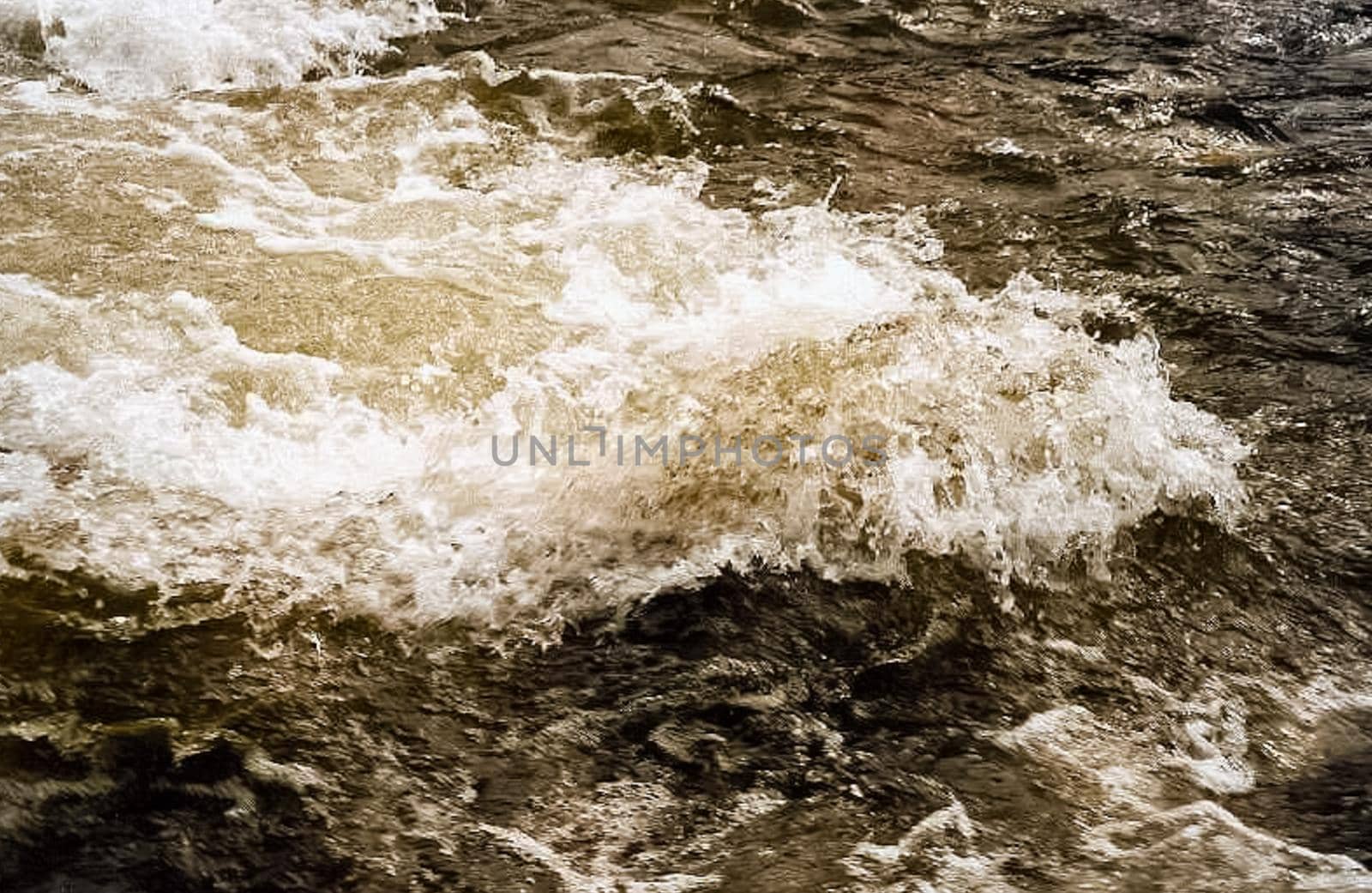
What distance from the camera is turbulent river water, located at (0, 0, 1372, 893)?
2477mm

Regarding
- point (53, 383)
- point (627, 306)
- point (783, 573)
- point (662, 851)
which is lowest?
point (662, 851)

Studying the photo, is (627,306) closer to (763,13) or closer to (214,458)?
(214,458)

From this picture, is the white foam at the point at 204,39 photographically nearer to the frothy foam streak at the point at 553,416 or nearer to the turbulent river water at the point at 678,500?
the turbulent river water at the point at 678,500

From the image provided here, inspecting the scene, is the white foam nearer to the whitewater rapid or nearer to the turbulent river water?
the turbulent river water

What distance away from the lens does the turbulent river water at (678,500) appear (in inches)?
97.5

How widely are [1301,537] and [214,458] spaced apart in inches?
119

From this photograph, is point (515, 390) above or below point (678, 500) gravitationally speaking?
above

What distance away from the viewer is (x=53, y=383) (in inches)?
139

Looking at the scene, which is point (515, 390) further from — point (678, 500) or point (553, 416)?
point (678, 500)

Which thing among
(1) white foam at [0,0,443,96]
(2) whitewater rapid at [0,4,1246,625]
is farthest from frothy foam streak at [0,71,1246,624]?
(1) white foam at [0,0,443,96]

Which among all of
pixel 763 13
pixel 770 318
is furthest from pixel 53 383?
pixel 763 13

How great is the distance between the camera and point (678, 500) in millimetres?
3320

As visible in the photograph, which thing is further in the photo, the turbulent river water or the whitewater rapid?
the whitewater rapid

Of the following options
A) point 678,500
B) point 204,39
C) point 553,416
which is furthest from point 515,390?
point 204,39
